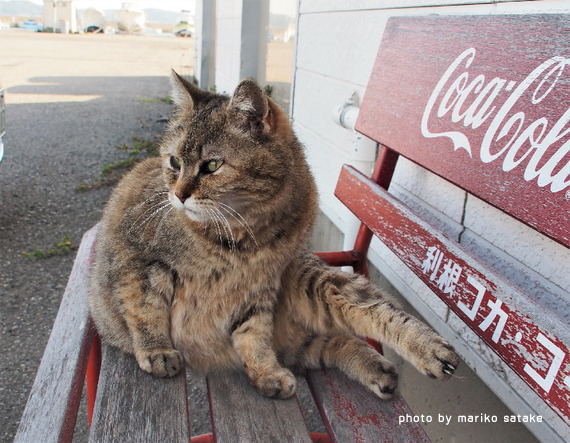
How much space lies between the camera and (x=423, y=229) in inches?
59.2

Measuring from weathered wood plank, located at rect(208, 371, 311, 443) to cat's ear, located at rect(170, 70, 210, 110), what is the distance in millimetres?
909

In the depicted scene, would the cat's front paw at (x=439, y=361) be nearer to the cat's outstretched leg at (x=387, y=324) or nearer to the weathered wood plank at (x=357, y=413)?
the cat's outstretched leg at (x=387, y=324)

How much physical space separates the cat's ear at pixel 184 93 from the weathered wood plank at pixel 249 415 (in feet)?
2.98

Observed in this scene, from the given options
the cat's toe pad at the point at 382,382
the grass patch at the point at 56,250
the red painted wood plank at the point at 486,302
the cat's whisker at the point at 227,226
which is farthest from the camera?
the grass patch at the point at 56,250

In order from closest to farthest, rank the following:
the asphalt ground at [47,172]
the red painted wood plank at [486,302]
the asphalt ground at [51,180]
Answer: the red painted wood plank at [486,302] < the asphalt ground at [51,180] < the asphalt ground at [47,172]

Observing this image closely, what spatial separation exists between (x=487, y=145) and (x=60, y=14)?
1279 inches

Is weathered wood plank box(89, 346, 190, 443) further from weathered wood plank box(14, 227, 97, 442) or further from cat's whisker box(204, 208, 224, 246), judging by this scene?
cat's whisker box(204, 208, 224, 246)

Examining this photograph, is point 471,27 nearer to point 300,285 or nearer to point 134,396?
point 300,285

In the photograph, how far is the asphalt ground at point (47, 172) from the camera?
9.50 feet

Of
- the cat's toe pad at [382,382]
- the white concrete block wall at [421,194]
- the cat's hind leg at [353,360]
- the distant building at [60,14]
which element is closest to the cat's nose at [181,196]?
the cat's hind leg at [353,360]

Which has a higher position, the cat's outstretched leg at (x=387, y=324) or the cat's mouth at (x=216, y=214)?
the cat's mouth at (x=216, y=214)

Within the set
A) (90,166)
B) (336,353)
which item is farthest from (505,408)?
(90,166)

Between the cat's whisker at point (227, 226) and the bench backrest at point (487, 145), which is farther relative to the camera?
the cat's whisker at point (227, 226)

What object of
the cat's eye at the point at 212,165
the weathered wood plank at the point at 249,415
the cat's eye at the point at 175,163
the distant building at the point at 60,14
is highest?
the cat's eye at the point at 212,165
